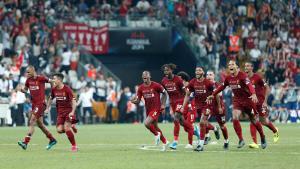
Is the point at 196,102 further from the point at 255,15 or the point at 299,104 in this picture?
the point at 255,15

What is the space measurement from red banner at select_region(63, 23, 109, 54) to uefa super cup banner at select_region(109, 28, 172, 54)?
2.05 feet

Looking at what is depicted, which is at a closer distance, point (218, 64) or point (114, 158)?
point (114, 158)

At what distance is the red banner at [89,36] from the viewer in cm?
5062

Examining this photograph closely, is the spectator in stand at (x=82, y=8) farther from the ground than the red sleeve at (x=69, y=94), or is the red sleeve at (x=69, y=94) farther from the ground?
the spectator in stand at (x=82, y=8)

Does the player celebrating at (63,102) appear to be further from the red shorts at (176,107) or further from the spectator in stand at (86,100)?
the spectator in stand at (86,100)

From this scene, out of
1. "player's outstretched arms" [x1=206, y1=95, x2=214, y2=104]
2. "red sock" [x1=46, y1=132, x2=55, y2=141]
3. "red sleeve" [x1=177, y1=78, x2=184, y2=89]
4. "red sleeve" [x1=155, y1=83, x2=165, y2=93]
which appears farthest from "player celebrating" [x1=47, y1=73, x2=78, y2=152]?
"player's outstretched arms" [x1=206, y1=95, x2=214, y2=104]

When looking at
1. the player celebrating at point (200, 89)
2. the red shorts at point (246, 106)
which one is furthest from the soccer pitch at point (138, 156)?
the player celebrating at point (200, 89)

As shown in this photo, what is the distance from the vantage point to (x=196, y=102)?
27.6 metres

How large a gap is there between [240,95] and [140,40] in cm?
2619

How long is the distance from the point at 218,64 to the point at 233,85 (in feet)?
87.5

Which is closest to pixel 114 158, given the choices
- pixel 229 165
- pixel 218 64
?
pixel 229 165

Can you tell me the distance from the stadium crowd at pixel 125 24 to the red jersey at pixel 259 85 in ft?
57.7

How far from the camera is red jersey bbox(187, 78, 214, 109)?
89.8ft

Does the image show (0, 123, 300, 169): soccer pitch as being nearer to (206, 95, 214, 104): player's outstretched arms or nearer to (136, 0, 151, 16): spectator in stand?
(206, 95, 214, 104): player's outstretched arms
